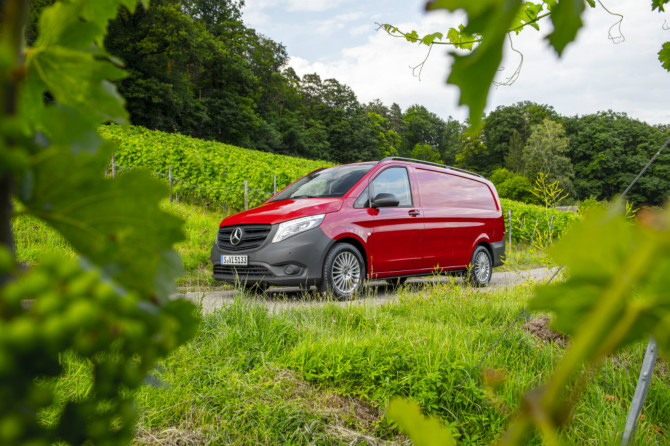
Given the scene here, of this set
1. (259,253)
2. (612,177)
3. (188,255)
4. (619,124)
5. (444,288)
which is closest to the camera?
(444,288)

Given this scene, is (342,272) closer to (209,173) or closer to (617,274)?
(617,274)

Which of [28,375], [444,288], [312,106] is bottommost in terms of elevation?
[444,288]

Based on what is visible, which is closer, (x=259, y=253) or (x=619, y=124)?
(x=259, y=253)

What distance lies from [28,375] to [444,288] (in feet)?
16.5

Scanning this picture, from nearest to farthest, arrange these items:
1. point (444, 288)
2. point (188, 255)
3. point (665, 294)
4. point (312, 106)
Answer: point (665, 294), point (444, 288), point (188, 255), point (312, 106)

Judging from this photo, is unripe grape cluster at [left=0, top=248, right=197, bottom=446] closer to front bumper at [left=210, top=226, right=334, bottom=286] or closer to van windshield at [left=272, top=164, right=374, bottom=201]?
front bumper at [left=210, top=226, right=334, bottom=286]

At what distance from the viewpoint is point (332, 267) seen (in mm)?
5824

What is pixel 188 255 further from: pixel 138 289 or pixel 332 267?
pixel 138 289

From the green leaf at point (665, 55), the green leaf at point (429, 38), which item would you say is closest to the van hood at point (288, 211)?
the green leaf at point (429, 38)

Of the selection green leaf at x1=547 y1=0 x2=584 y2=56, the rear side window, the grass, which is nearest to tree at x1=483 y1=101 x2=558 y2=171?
the rear side window

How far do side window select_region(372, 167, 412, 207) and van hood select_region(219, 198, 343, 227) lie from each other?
0.75m

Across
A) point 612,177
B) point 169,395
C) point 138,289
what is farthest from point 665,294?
point 612,177

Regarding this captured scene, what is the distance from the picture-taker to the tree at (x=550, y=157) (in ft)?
170

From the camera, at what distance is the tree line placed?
34.7 meters
